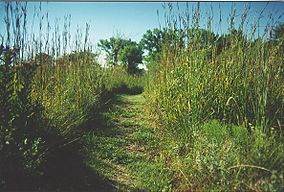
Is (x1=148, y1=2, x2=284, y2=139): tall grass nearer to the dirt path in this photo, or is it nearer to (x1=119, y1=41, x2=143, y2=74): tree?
the dirt path

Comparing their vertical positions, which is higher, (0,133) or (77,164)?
(0,133)

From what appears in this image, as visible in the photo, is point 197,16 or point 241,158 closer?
point 241,158

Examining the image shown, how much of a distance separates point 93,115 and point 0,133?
234cm

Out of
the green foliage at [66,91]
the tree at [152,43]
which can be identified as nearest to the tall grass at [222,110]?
the tree at [152,43]

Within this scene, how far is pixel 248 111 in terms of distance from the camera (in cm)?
264

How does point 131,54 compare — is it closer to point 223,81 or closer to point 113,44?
point 113,44

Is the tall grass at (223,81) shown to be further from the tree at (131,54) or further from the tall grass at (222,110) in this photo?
the tree at (131,54)

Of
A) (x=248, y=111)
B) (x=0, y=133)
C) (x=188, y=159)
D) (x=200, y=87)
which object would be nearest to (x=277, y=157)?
(x=188, y=159)

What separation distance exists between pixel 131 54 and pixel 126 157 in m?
5.33

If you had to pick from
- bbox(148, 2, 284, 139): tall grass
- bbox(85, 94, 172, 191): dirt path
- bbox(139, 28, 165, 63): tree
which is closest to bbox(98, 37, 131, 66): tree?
bbox(139, 28, 165, 63): tree

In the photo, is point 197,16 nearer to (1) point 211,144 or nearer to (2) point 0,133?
(1) point 211,144

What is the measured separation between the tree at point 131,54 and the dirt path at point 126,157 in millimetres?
2958

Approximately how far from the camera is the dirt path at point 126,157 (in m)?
2.42

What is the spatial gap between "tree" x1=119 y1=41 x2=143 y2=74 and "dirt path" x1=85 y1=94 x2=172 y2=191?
2958mm
